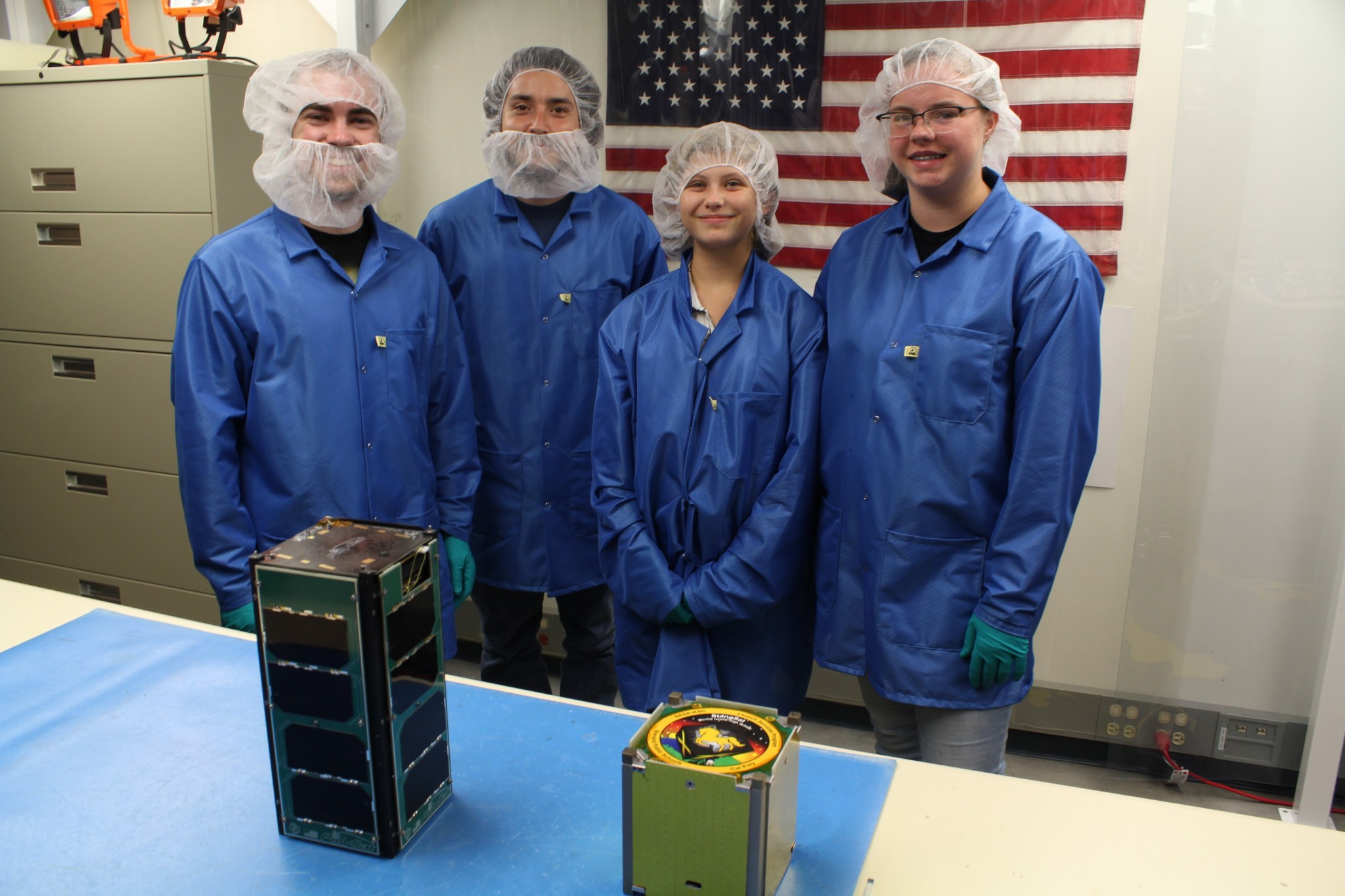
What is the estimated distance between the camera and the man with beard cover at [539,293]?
2.30m

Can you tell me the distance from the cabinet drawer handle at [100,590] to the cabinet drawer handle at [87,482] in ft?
1.12

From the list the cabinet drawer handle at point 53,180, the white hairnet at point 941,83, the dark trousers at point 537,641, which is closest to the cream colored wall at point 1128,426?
the white hairnet at point 941,83

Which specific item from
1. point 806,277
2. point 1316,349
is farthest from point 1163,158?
point 806,277

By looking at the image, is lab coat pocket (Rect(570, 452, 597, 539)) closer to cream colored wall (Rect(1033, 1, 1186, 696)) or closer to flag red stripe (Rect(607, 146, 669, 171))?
flag red stripe (Rect(607, 146, 669, 171))

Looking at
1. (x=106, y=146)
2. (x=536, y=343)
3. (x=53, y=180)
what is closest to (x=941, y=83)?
(x=536, y=343)

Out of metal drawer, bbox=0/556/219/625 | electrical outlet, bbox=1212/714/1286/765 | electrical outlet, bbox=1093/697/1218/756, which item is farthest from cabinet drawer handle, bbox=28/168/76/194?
electrical outlet, bbox=1212/714/1286/765

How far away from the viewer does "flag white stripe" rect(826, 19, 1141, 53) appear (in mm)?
2568

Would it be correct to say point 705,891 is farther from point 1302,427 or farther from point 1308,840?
point 1302,427

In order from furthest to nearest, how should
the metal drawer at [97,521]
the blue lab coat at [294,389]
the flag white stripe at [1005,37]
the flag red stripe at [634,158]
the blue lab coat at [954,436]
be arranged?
the metal drawer at [97,521] → the flag red stripe at [634,158] → the flag white stripe at [1005,37] → the blue lab coat at [294,389] → the blue lab coat at [954,436]

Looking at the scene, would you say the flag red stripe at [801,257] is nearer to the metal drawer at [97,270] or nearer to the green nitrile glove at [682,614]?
the green nitrile glove at [682,614]

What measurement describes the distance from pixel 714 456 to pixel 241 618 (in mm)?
966

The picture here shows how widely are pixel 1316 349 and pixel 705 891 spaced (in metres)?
2.40

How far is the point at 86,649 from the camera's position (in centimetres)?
158

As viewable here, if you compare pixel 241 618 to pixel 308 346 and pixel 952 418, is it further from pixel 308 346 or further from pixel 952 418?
pixel 952 418
